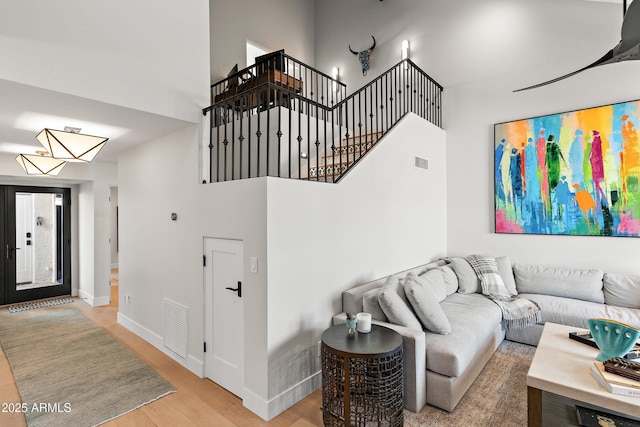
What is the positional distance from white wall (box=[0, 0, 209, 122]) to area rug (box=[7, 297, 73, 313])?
5.06 meters

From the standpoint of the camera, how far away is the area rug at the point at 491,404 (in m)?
2.44

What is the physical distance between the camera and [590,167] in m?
4.20

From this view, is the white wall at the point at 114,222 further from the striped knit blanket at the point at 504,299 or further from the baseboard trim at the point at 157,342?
the striped knit blanket at the point at 504,299

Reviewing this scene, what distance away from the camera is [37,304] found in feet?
19.4

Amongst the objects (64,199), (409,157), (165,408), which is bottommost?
(165,408)

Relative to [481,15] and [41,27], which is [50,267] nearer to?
[41,27]

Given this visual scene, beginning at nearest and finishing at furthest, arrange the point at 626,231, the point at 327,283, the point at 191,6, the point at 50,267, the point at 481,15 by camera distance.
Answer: the point at 327,283
the point at 191,6
the point at 626,231
the point at 481,15
the point at 50,267

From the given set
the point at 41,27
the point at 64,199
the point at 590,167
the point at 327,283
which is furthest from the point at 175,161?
the point at 590,167

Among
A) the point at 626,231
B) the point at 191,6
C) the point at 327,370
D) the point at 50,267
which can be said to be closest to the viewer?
the point at 327,370

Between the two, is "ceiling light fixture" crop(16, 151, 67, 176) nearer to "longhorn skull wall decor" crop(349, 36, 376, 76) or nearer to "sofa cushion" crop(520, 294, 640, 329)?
"longhorn skull wall decor" crop(349, 36, 376, 76)

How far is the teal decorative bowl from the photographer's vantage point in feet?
6.98

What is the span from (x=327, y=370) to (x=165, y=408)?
1498 mm

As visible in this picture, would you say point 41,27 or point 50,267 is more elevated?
point 41,27

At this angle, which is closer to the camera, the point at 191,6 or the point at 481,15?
the point at 191,6
